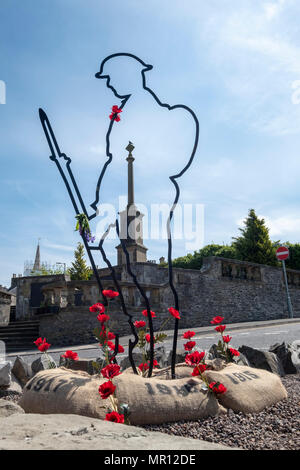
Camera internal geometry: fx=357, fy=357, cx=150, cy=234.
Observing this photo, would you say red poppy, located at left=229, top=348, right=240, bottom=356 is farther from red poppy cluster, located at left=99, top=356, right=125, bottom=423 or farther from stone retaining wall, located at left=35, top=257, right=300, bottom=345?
stone retaining wall, located at left=35, top=257, right=300, bottom=345

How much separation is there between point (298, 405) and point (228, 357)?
3.26 ft

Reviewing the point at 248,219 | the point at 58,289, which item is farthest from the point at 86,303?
the point at 248,219

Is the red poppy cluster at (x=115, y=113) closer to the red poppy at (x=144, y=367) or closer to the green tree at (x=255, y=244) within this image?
the red poppy at (x=144, y=367)

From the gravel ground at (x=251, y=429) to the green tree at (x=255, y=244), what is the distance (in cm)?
2494

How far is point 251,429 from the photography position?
2.45 meters

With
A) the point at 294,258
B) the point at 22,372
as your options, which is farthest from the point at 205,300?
the point at 294,258

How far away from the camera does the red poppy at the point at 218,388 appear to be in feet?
9.09

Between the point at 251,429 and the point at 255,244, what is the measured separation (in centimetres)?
2571

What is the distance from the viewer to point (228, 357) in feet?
12.8

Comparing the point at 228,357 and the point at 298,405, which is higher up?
the point at 228,357

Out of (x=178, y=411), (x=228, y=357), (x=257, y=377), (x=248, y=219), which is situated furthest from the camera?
(x=248, y=219)

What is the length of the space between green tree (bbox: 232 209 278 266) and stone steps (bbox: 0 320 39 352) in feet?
59.5

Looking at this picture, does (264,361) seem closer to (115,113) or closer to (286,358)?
(286,358)
